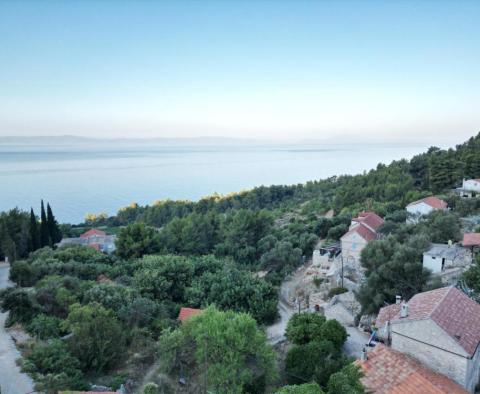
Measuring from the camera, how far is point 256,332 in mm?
14133

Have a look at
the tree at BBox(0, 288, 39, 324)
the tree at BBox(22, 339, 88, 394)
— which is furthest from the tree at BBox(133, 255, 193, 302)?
the tree at BBox(22, 339, 88, 394)

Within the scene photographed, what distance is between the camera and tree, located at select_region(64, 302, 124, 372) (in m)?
15.3

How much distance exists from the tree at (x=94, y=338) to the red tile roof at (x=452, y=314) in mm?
11636

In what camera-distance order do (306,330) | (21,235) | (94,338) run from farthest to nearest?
(21,235) < (306,330) < (94,338)

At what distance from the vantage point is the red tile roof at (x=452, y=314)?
41.1 ft

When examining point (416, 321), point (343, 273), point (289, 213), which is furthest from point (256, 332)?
point (289, 213)

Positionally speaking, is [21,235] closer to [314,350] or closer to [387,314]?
[314,350]

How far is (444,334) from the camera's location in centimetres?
1244

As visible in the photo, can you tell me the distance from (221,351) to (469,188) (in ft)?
144

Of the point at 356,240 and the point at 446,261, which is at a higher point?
the point at 446,261

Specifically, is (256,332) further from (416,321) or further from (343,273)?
(343,273)

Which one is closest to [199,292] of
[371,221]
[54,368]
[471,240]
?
[54,368]

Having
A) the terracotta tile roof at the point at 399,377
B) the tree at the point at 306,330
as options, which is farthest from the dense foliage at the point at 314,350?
the terracotta tile roof at the point at 399,377

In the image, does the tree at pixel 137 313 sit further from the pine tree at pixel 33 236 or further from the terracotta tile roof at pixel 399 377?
the pine tree at pixel 33 236
